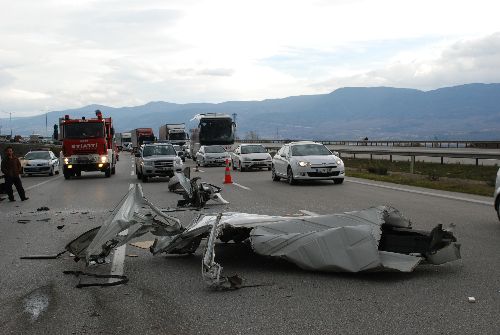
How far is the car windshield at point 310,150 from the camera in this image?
75.9 ft

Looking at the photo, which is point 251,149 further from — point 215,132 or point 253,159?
point 215,132

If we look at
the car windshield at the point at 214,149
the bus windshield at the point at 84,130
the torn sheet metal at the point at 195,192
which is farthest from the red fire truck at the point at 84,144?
the torn sheet metal at the point at 195,192

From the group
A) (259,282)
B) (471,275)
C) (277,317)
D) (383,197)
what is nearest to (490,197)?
(383,197)

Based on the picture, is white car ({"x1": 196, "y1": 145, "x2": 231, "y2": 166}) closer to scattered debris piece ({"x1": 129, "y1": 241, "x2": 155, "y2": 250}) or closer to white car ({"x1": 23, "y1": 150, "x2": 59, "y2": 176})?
white car ({"x1": 23, "y1": 150, "x2": 59, "y2": 176})

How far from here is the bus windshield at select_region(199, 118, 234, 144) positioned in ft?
155

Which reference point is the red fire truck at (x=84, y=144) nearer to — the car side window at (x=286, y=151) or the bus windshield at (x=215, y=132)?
the car side window at (x=286, y=151)

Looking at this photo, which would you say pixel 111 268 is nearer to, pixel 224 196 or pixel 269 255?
pixel 269 255

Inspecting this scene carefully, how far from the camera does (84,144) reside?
3025cm

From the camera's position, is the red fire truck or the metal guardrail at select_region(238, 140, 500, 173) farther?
the metal guardrail at select_region(238, 140, 500, 173)

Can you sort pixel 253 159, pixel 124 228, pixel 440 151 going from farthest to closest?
pixel 440 151, pixel 253 159, pixel 124 228

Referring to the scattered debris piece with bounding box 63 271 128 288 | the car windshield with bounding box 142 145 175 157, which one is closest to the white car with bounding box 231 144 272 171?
the car windshield with bounding box 142 145 175 157


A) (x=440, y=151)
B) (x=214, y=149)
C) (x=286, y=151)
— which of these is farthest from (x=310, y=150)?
(x=440, y=151)

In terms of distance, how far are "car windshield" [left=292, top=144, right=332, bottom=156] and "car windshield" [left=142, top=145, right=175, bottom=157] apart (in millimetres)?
7234

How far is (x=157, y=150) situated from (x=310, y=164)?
9200 mm
